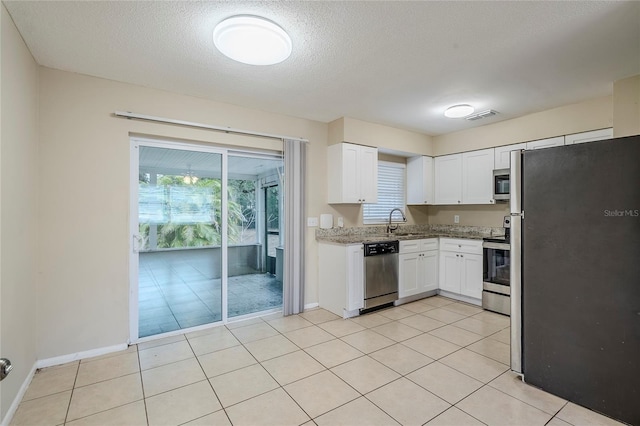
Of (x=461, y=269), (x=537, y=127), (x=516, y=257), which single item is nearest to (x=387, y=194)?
(x=461, y=269)

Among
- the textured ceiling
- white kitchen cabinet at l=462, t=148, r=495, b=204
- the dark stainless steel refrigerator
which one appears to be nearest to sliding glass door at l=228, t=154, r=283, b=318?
the textured ceiling

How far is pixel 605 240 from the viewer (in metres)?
1.97

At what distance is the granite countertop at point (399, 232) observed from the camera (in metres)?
4.12

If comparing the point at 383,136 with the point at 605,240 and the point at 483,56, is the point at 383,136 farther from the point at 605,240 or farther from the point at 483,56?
the point at 605,240

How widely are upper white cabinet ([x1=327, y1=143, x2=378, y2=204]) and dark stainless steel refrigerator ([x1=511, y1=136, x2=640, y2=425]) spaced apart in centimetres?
211

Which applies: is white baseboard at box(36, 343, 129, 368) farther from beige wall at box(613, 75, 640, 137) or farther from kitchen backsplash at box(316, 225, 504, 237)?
beige wall at box(613, 75, 640, 137)

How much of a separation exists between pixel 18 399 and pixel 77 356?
64 cm

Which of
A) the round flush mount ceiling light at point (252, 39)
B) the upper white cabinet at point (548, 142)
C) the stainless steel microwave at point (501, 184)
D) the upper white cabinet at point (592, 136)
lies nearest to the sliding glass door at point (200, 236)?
Answer: the round flush mount ceiling light at point (252, 39)

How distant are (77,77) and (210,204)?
1649 mm

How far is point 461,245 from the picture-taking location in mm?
4414

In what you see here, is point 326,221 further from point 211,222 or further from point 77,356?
point 77,356

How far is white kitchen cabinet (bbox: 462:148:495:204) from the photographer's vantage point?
4.42m

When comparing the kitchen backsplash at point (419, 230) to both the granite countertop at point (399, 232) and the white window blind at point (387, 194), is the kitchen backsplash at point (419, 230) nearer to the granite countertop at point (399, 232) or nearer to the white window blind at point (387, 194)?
the granite countertop at point (399, 232)

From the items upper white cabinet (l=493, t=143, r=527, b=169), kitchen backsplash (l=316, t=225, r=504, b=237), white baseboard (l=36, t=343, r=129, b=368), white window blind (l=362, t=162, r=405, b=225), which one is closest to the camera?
white baseboard (l=36, t=343, r=129, b=368)
